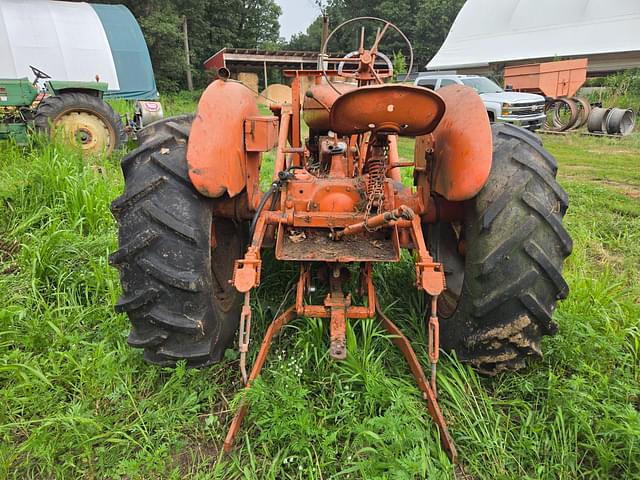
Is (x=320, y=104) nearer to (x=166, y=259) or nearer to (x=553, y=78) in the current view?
(x=166, y=259)

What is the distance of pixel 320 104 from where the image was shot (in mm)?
3213

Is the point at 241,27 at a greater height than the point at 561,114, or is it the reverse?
the point at 241,27

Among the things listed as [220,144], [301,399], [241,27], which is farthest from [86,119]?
[241,27]

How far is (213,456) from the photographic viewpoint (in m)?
1.90

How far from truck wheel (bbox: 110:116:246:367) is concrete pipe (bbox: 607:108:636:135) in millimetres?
12756

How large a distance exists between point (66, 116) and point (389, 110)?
6026mm

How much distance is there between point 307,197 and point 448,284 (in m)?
0.93

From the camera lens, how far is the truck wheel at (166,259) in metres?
1.99

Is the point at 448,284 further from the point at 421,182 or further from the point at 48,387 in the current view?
the point at 48,387

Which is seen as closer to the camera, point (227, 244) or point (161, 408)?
point (161, 408)

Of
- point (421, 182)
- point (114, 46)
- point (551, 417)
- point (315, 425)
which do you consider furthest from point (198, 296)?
point (114, 46)

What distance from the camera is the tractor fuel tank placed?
3191 millimetres

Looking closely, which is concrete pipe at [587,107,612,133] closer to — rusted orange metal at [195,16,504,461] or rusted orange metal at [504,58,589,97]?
rusted orange metal at [504,58,589,97]

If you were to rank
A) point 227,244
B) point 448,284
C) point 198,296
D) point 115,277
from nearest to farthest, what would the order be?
1. point 198,296
2. point 448,284
3. point 227,244
4. point 115,277
